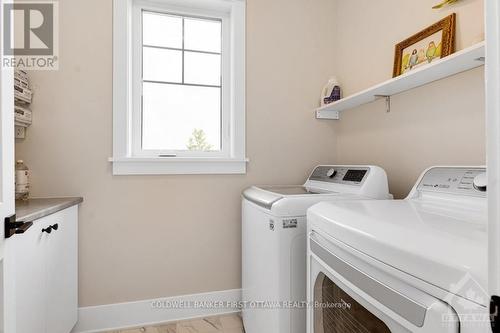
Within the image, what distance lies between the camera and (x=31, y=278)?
3.41 ft

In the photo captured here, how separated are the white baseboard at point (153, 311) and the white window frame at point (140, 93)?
2.82ft

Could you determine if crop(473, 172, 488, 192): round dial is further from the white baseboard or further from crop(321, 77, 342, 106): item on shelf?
the white baseboard

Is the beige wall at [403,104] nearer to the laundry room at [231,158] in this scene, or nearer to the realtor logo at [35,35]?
the laundry room at [231,158]

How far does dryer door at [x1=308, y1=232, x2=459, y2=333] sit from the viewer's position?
0.49 meters

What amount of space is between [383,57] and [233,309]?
1948 mm

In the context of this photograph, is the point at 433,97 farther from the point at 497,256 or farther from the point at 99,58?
the point at 99,58

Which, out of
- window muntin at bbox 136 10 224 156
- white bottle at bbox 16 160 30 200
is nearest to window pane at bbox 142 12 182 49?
window muntin at bbox 136 10 224 156

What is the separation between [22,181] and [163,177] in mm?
730

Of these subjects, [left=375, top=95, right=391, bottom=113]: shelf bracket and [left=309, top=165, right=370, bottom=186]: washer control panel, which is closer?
[left=309, top=165, right=370, bottom=186]: washer control panel

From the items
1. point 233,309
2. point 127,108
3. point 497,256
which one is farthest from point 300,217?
point 127,108

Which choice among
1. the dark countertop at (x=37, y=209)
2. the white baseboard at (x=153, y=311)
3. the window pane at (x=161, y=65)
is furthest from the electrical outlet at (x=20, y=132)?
the white baseboard at (x=153, y=311)

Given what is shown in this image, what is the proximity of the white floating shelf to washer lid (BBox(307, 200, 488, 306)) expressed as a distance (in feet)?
1.85

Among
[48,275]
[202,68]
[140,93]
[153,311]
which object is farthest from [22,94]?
[153,311]

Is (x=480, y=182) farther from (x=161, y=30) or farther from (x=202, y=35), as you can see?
(x=161, y=30)
